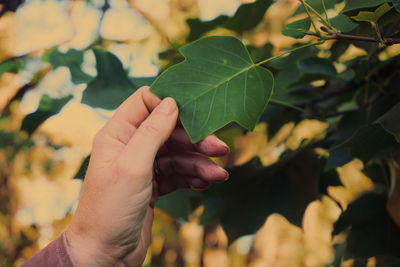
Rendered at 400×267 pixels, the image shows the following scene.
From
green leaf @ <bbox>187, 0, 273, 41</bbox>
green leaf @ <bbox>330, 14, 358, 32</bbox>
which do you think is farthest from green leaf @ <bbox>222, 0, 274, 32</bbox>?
green leaf @ <bbox>330, 14, 358, 32</bbox>

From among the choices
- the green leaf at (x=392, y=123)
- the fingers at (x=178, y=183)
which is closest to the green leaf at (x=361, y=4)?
the green leaf at (x=392, y=123)

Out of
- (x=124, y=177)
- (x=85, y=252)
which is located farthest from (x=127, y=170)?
A: (x=85, y=252)

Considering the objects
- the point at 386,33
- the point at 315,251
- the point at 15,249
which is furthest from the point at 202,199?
the point at 15,249

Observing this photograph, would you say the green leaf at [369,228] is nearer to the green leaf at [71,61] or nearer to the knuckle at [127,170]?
the knuckle at [127,170]

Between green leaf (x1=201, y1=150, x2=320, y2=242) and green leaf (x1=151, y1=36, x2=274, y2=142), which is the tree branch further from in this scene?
green leaf (x1=201, y1=150, x2=320, y2=242)

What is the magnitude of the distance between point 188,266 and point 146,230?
11.8 feet

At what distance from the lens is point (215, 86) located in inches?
23.0

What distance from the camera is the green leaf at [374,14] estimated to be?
1.74 ft

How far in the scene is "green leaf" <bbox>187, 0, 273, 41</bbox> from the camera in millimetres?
762

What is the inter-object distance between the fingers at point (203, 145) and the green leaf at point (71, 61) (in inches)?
11.9

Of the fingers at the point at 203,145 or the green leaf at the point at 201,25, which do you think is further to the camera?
the green leaf at the point at 201,25

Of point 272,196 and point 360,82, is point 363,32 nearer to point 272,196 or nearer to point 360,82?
point 360,82

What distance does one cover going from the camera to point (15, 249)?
4.65 metres

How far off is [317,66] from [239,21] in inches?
5.2
